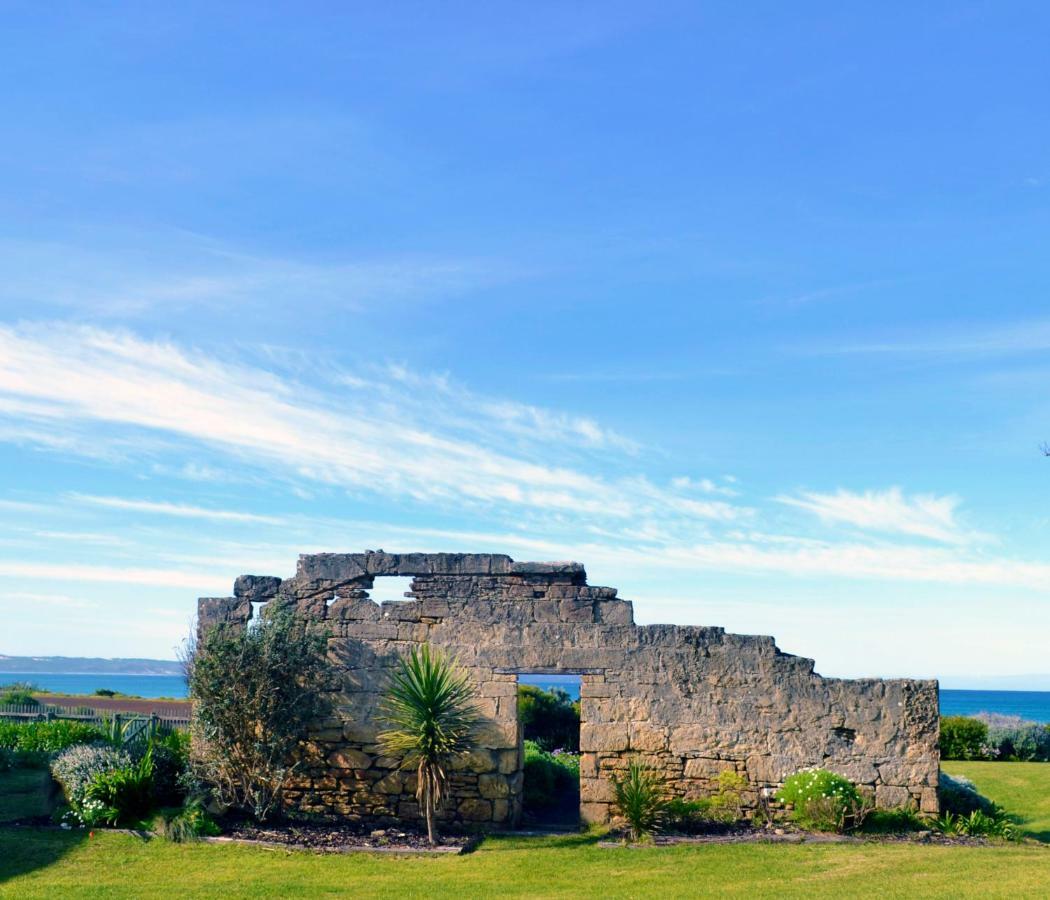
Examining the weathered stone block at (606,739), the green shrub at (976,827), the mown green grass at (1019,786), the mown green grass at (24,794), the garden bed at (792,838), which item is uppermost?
the weathered stone block at (606,739)

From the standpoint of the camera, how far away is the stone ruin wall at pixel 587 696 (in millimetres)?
13523

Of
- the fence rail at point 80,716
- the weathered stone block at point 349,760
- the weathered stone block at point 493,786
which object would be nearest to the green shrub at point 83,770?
the weathered stone block at point 349,760

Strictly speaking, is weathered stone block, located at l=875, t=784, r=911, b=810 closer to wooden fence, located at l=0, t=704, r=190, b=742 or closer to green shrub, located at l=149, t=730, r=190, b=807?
green shrub, located at l=149, t=730, r=190, b=807

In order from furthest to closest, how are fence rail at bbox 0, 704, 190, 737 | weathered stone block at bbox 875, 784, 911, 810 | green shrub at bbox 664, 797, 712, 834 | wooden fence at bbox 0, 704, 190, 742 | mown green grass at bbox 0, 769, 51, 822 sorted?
fence rail at bbox 0, 704, 190, 737, wooden fence at bbox 0, 704, 190, 742, mown green grass at bbox 0, 769, 51, 822, weathered stone block at bbox 875, 784, 911, 810, green shrub at bbox 664, 797, 712, 834

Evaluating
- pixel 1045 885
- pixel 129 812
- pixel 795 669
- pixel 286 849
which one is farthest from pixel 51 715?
pixel 1045 885

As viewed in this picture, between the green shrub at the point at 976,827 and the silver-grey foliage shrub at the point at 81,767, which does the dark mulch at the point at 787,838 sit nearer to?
the green shrub at the point at 976,827

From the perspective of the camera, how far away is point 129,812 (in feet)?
43.7

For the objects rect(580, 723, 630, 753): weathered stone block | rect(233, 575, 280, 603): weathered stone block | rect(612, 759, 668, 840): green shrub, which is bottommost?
rect(612, 759, 668, 840): green shrub

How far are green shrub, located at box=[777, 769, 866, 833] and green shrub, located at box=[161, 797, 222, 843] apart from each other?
7331 millimetres

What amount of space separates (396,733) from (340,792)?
1570mm

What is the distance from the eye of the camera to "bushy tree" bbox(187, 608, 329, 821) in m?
13.4

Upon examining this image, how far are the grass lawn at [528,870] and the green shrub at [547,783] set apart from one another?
9.00 feet

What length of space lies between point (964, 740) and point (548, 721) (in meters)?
9.95

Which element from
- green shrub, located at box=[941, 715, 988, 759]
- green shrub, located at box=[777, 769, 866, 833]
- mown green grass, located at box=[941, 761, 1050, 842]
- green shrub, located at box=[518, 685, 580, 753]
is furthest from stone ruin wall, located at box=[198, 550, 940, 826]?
green shrub, located at box=[941, 715, 988, 759]
